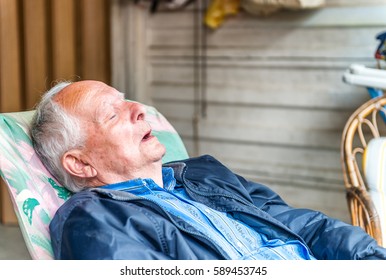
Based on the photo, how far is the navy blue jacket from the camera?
1.41 metres

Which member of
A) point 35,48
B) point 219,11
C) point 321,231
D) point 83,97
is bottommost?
point 321,231

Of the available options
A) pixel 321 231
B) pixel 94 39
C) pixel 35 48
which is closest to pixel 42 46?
pixel 35 48

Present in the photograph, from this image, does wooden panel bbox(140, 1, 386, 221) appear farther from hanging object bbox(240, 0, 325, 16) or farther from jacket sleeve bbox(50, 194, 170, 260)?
jacket sleeve bbox(50, 194, 170, 260)

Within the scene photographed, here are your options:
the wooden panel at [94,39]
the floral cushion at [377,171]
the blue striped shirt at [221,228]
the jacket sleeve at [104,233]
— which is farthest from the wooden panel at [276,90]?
the jacket sleeve at [104,233]

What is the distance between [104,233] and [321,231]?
2.49ft

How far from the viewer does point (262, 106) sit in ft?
12.5

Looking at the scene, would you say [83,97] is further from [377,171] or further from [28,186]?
[377,171]

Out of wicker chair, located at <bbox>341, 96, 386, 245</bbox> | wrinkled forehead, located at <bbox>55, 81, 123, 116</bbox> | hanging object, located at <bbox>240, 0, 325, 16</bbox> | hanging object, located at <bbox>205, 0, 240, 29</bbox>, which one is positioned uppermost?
hanging object, located at <bbox>240, 0, 325, 16</bbox>

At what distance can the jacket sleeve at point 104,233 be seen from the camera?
138cm

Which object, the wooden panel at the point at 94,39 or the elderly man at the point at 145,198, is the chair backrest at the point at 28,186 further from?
the wooden panel at the point at 94,39

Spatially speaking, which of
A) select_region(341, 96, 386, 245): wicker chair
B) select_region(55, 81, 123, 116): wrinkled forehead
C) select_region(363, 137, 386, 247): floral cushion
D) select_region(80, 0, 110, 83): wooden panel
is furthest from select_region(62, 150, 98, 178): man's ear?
select_region(80, 0, 110, 83): wooden panel

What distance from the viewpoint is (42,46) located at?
3777 millimetres

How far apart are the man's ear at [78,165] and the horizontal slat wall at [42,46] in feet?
6.40
